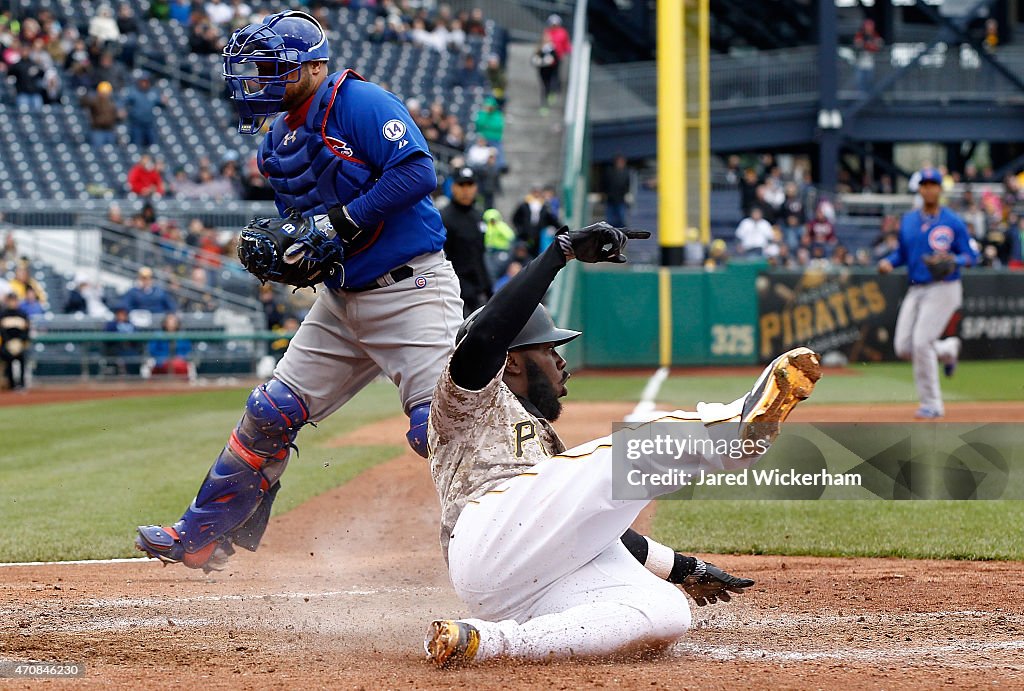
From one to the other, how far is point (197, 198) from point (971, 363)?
1233 centimetres

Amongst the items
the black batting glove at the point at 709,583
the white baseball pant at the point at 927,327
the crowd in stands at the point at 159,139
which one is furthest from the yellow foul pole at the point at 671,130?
the black batting glove at the point at 709,583

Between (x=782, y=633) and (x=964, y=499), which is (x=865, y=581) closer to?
(x=782, y=633)

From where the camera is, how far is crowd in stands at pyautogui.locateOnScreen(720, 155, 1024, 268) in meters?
22.4

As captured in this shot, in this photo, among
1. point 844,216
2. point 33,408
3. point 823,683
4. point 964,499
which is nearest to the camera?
point 823,683

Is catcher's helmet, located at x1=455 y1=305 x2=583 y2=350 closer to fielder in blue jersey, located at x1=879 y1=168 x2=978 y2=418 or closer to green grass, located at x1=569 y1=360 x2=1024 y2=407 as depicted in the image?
fielder in blue jersey, located at x1=879 y1=168 x2=978 y2=418

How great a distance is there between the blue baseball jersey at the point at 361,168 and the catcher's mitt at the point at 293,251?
0.34 feet

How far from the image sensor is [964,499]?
24.1ft

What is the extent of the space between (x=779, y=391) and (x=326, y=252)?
6.58ft

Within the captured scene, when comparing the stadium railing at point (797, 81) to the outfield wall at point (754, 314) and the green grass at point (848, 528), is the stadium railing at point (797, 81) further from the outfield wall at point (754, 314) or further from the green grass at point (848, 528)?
the green grass at point (848, 528)

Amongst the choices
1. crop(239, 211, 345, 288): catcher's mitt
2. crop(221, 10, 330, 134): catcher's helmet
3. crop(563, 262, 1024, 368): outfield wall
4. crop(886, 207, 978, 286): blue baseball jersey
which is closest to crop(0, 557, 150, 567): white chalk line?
crop(239, 211, 345, 288): catcher's mitt

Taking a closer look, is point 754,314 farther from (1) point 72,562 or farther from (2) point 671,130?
(1) point 72,562

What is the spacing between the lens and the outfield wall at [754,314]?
20000 mm

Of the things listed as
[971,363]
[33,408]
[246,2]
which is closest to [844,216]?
[971,363]

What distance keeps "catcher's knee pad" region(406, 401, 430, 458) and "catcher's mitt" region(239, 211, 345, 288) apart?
1.99ft
